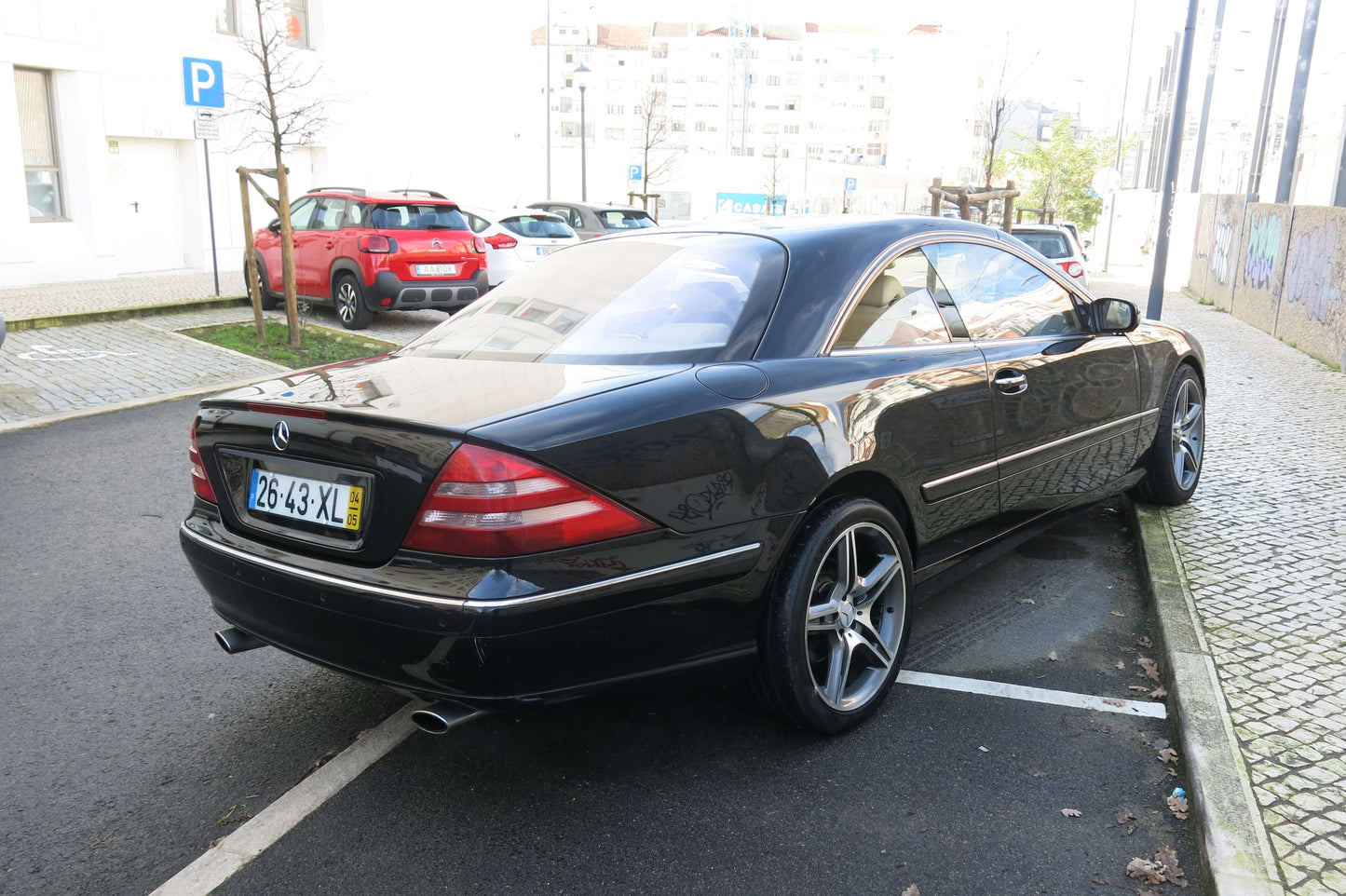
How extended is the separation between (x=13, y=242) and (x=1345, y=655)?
19.3 metres

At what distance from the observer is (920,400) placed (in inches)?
146

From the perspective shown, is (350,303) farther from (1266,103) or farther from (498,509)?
(1266,103)

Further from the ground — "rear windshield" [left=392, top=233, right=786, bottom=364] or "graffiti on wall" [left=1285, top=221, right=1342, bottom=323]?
"rear windshield" [left=392, top=233, right=786, bottom=364]

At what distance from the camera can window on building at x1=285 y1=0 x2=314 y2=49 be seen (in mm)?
23703

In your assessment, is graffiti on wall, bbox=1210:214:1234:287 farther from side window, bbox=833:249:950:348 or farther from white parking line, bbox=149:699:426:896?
white parking line, bbox=149:699:426:896

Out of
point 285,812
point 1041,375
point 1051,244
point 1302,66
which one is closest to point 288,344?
point 1041,375

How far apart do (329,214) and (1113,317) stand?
11866 mm

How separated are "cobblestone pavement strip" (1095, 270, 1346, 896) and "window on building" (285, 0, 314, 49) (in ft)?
69.0

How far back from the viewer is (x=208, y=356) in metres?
11.4

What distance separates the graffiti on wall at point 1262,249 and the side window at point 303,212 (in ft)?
46.2

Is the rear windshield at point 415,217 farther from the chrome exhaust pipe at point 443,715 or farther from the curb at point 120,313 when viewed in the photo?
the chrome exhaust pipe at point 443,715

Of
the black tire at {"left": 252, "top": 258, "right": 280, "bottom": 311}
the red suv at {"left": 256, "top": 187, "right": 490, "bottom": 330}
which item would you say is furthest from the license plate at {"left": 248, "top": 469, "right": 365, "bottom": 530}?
the black tire at {"left": 252, "top": 258, "right": 280, "bottom": 311}

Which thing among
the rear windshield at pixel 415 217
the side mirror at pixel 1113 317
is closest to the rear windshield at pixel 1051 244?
the rear windshield at pixel 415 217

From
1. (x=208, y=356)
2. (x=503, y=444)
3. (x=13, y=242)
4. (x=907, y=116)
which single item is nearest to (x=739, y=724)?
(x=503, y=444)
